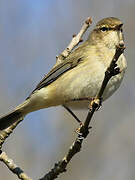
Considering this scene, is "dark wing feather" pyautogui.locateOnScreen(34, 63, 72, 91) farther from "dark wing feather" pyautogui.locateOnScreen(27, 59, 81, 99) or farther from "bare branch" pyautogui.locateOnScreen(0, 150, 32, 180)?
"bare branch" pyautogui.locateOnScreen(0, 150, 32, 180)

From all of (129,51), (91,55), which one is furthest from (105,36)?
(129,51)

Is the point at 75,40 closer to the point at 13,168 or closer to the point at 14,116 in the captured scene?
the point at 14,116

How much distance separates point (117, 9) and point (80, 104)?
2.04 m

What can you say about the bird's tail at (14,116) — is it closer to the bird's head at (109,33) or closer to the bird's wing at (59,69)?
the bird's wing at (59,69)

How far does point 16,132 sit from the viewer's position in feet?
18.4

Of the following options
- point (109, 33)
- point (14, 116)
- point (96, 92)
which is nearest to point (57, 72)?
point (96, 92)

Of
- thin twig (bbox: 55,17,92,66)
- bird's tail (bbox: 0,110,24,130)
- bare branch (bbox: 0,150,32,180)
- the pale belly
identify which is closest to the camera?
bare branch (bbox: 0,150,32,180)

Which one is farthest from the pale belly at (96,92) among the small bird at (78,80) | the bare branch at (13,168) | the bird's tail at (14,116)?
the bare branch at (13,168)

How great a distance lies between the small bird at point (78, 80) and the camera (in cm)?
414

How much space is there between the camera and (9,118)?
163 inches

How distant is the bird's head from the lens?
176 inches

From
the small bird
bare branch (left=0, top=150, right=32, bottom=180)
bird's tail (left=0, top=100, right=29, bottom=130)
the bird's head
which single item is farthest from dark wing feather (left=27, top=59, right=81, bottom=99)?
bare branch (left=0, top=150, right=32, bottom=180)

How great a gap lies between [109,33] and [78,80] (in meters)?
0.73

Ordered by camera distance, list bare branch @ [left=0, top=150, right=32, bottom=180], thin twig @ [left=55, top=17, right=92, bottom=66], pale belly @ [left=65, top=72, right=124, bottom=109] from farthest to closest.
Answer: thin twig @ [left=55, top=17, right=92, bottom=66] < pale belly @ [left=65, top=72, right=124, bottom=109] < bare branch @ [left=0, top=150, right=32, bottom=180]
